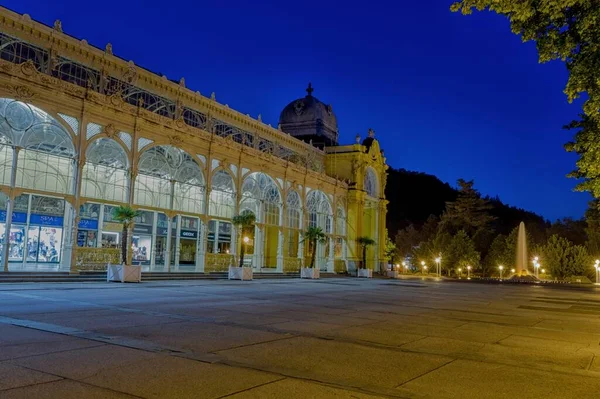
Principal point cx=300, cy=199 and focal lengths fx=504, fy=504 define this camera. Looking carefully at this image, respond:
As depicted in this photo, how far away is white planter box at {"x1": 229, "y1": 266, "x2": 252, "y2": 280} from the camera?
30.7 metres

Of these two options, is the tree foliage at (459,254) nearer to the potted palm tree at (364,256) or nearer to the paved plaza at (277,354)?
the potted palm tree at (364,256)

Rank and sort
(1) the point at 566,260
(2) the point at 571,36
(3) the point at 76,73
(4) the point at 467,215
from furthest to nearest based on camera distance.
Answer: (4) the point at 467,215, (1) the point at 566,260, (3) the point at 76,73, (2) the point at 571,36

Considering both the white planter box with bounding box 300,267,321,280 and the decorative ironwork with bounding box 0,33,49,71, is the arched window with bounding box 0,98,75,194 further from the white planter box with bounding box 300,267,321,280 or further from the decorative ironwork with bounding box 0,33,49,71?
the white planter box with bounding box 300,267,321,280

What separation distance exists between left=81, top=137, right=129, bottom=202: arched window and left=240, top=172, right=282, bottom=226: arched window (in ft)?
30.6

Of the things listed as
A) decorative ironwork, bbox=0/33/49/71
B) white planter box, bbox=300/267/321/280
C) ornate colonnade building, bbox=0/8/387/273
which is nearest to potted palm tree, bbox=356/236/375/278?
ornate colonnade building, bbox=0/8/387/273

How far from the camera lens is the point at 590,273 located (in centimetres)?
6150

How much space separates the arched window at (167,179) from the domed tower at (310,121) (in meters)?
24.7

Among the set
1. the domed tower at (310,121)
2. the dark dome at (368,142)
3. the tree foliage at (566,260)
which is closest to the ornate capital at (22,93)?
the domed tower at (310,121)

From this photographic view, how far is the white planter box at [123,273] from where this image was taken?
23.4 meters

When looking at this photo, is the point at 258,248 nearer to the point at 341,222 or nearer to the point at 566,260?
the point at 341,222

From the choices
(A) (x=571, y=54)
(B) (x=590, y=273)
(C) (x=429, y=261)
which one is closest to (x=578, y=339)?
(A) (x=571, y=54)

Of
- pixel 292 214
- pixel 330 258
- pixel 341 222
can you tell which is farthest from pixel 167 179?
pixel 341 222

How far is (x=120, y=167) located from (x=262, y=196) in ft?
44.3

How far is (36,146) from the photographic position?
2798 centimetres
